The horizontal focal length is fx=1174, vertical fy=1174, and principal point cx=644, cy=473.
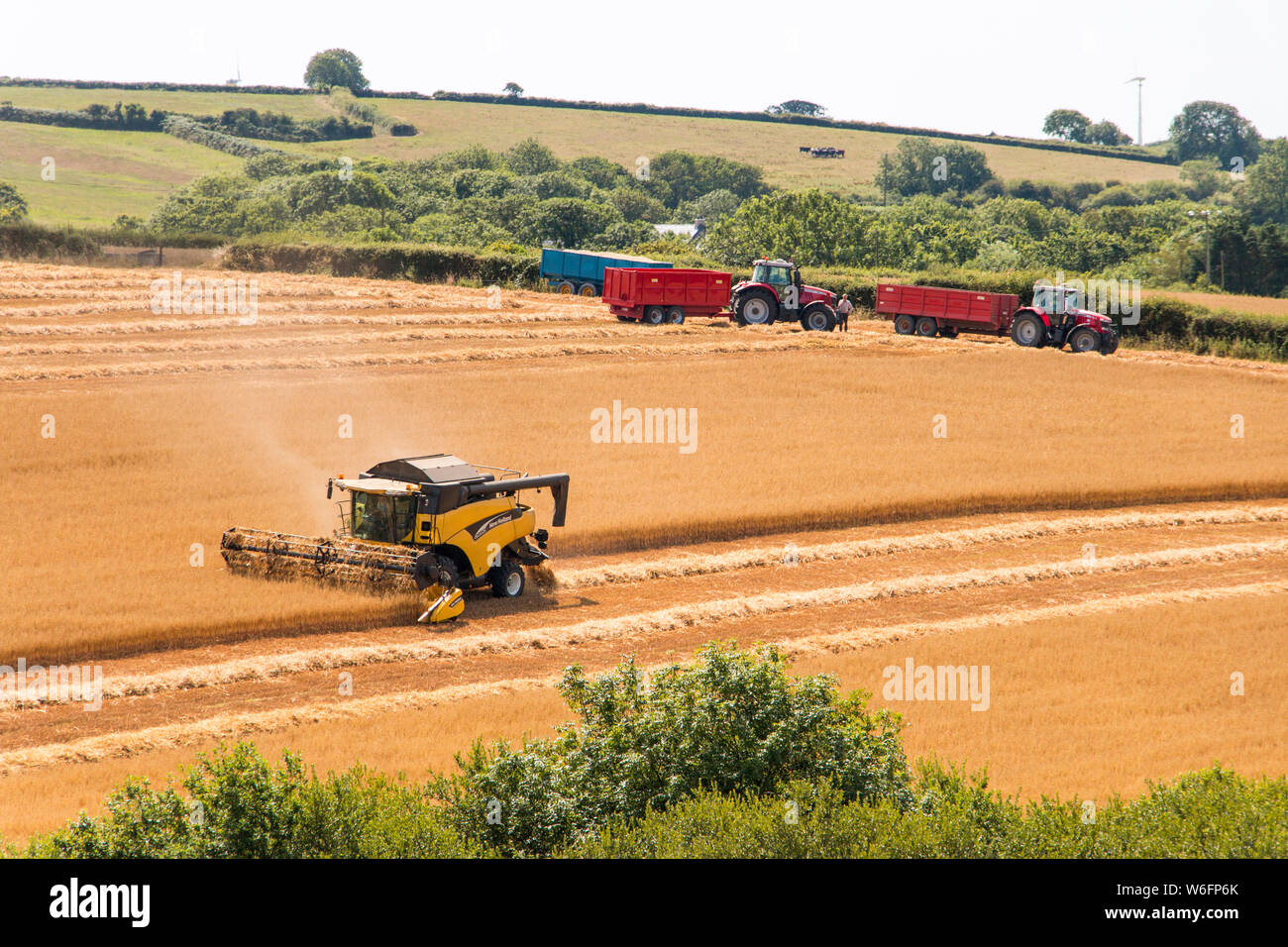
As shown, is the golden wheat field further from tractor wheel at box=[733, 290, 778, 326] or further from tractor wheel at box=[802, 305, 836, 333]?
tractor wheel at box=[733, 290, 778, 326]

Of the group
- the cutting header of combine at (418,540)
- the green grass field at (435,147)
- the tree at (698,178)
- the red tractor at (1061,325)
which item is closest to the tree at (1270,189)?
the green grass field at (435,147)

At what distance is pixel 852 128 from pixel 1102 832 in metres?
192

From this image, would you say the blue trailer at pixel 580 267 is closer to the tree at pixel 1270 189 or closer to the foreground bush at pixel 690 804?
the foreground bush at pixel 690 804

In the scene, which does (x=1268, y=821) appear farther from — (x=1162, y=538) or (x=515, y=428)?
(x=515, y=428)

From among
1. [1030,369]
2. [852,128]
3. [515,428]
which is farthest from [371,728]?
[852,128]

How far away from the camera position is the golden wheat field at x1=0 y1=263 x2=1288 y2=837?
15.3 meters

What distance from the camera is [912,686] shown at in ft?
54.1

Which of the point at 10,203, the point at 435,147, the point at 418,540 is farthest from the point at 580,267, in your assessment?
the point at 435,147

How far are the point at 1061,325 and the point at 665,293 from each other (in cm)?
1578

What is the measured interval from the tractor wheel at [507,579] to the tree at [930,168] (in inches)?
5622

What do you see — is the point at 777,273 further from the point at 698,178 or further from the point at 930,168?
the point at 930,168

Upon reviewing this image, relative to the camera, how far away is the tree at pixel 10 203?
85.2m

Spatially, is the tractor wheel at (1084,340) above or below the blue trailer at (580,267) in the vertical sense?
below

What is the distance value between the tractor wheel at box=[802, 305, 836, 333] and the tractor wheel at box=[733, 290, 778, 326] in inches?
51.7
